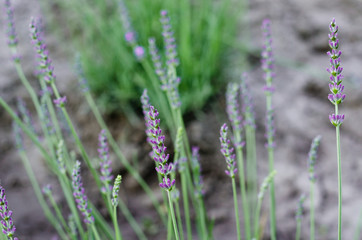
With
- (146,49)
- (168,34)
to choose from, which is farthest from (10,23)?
(146,49)

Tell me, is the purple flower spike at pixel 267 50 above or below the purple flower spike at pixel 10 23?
below

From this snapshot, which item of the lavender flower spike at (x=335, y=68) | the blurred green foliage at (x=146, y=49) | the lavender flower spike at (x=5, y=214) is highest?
the blurred green foliage at (x=146, y=49)

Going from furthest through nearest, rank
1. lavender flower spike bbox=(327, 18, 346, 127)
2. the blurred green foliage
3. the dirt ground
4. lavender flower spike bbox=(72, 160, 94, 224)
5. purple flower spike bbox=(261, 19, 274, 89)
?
the blurred green foliage → the dirt ground → purple flower spike bbox=(261, 19, 274, 89) → lavender flower spike bbox=(72, 160, 94, 224) → lavender flower spike bbox=(327, 18, 346, 127)

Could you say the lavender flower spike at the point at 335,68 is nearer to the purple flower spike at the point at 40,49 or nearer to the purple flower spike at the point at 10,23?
the purple flower spike at the point at 40,49

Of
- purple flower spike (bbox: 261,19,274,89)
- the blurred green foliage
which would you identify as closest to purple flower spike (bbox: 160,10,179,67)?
purple flower spike (bbox: 261,19,274,89)

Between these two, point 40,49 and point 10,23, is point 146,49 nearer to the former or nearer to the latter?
point 10,23

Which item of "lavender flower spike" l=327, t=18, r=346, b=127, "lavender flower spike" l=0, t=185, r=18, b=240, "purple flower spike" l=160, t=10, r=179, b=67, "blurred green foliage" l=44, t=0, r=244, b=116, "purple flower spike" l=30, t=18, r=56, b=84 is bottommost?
"lavender flower spike" l=0, t=185, r=18, b=240

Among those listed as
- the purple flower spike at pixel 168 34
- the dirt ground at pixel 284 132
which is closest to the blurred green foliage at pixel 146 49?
the dirt ground at pixel 284 132

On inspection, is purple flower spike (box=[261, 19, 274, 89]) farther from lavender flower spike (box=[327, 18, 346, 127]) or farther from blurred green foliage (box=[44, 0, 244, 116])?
blurred green foliage (box=[44, 0, 244, 116])
